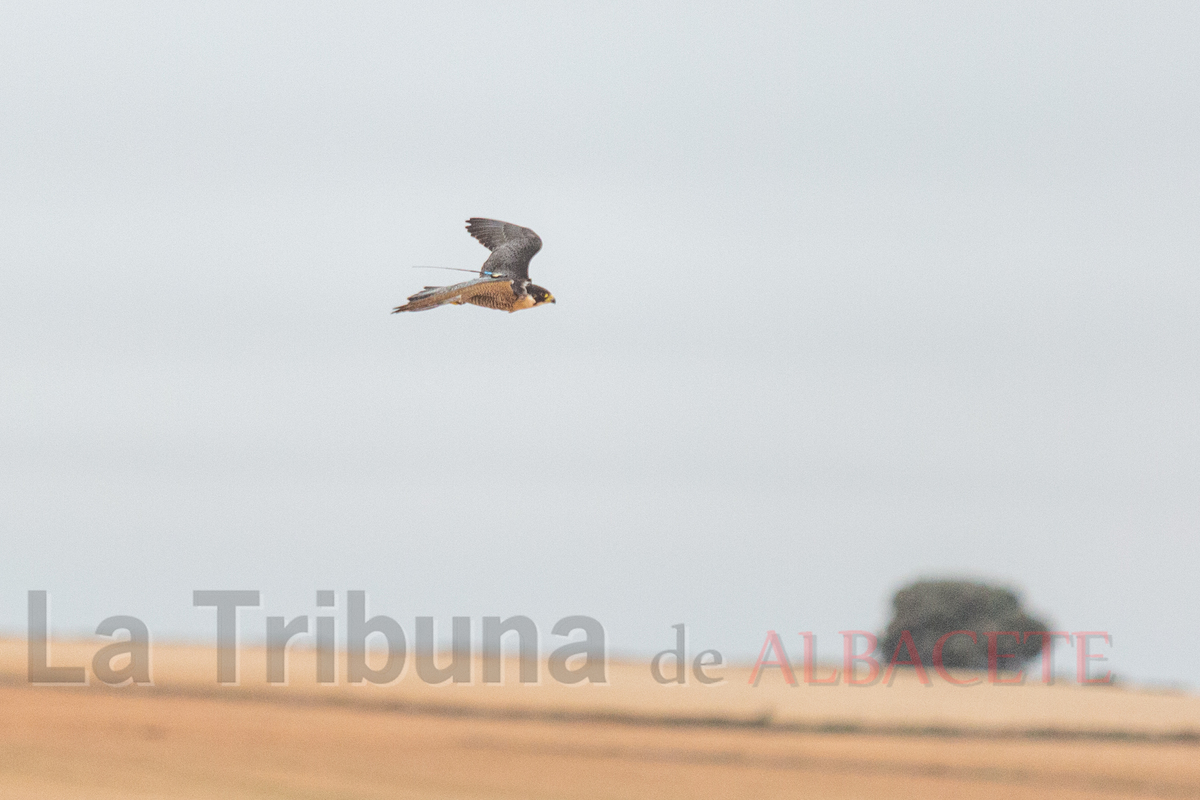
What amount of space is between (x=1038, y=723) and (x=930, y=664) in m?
14.5

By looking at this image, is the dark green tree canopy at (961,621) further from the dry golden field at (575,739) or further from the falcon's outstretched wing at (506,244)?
the falcon's outstretched wing at (506,244)

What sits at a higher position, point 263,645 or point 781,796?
point 263,645

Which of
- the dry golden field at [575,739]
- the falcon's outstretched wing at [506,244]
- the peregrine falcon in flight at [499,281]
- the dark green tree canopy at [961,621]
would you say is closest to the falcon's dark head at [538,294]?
the peregrine falcon in flight at [499,281]

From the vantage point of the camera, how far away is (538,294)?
63.6ft

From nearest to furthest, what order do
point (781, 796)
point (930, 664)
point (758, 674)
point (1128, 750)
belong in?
point (781, 796)
point (1128, 750)
point (758, 674)
point (930, 664)

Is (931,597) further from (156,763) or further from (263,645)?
(156,763)

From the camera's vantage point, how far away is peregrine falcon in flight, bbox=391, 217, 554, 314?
1764 cm

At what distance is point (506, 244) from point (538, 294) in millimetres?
3001

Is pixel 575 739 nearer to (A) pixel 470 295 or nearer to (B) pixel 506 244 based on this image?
(B) pixel 506 244

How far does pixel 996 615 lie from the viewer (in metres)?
48.4

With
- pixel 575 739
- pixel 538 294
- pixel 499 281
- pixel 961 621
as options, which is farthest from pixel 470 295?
pixel 961 621

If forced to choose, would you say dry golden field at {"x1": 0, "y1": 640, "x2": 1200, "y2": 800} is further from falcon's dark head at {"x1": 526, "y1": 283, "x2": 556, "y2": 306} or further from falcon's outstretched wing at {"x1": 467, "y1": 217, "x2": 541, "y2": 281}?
falcon's dark head at {"x1": 526, "y1": 283, "x2": 556, "y2": 306}

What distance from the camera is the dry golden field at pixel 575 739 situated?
2719cm

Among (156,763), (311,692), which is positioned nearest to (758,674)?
(311,692)
